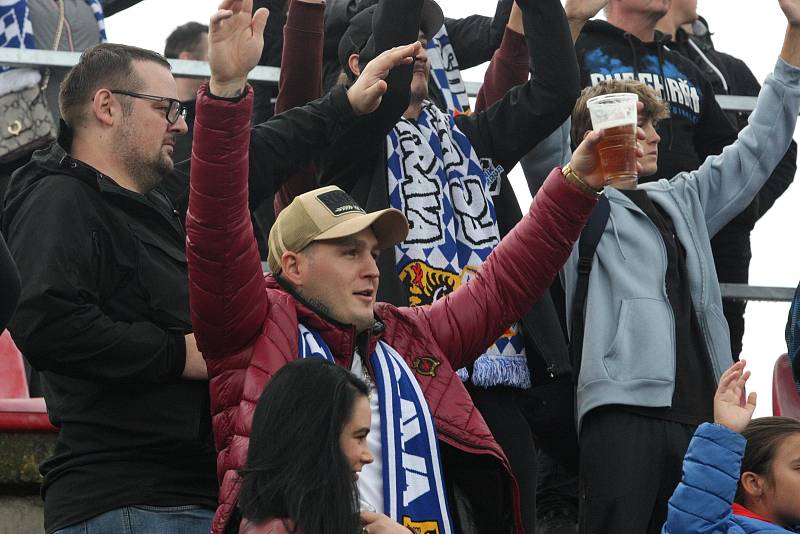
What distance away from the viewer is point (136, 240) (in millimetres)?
4129

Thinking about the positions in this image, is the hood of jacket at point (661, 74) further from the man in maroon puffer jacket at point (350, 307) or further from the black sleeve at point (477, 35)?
the man in maroon puffer jacket at point (350, 307)

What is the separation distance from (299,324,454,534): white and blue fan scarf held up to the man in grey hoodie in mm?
1066

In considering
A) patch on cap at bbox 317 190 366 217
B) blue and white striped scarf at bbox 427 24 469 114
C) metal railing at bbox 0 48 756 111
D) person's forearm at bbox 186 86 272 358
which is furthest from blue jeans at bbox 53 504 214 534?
blue and white striped scarf at bbox 427 24 469 114

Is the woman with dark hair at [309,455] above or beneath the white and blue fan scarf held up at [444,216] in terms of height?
beneath

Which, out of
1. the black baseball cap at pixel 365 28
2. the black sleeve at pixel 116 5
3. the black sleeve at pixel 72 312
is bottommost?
the black sleeve at pixel 72 312

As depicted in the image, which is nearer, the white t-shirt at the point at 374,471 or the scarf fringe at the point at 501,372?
the white t-shirt at the point at 374,471

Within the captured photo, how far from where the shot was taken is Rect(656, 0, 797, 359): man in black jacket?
6488mm

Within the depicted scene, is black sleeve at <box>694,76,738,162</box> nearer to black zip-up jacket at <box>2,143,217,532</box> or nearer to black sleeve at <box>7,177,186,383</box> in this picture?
black zip-up jacket at <box>2,143,217,532</box>

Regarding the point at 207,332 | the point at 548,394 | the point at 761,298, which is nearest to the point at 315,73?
the point at 548,394

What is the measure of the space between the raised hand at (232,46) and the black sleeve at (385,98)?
1.15m

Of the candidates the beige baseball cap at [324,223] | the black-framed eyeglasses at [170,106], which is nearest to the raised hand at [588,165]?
the beige baseball cap at [324,223]

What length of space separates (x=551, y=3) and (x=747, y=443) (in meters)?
1.64

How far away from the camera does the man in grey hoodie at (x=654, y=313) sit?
4.89 m

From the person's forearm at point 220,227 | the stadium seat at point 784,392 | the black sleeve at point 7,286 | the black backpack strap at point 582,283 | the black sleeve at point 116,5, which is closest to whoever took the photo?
the black sleeve at point 7,286
